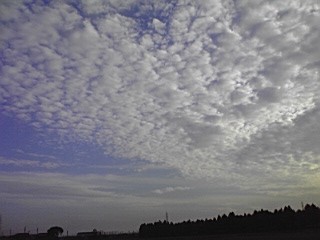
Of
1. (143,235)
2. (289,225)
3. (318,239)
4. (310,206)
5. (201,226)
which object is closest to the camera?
(318,239)

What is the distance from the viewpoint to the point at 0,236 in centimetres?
10262

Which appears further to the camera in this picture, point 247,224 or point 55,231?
point 55,231

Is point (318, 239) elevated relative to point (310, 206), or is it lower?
lower

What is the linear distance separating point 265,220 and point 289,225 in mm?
4746

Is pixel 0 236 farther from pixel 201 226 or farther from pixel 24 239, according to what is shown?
pixel 201 226

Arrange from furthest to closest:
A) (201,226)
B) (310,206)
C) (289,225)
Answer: (201,226)
(310,206)
(289,225)

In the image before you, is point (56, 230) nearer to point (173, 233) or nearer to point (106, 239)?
point (106, 239)

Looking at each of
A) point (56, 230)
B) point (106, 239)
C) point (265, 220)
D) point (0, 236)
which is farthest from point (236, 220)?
point (0, 236)

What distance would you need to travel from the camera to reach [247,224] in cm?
6956

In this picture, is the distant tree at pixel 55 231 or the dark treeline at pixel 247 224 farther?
the distant tree at pixel 55 231

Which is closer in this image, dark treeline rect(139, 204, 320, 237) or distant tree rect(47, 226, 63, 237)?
dark treeline rect(139, 204, 320, 237)

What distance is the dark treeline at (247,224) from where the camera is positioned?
63.2 meters

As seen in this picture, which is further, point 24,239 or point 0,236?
point 0,236

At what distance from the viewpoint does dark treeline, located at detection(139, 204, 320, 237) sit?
63219 mm
